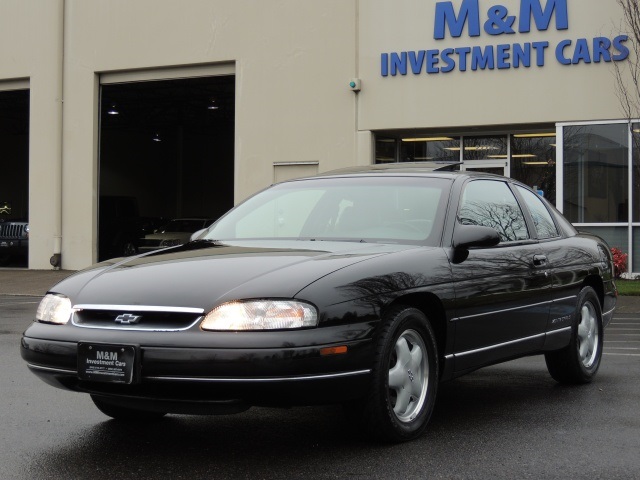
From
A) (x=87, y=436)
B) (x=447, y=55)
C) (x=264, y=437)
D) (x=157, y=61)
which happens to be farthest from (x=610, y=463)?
(x=157, y=61)

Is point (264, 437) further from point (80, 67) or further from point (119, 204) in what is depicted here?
point (119, 204)

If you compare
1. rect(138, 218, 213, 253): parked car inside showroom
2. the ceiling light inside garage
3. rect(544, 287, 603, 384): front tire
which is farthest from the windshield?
rect(138, 218, 213, 253): parked car inside showroom

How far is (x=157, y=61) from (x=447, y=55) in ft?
23.0

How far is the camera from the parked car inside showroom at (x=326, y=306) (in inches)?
174

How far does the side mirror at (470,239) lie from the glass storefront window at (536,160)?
14019 millimetres

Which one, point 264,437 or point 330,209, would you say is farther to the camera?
point 330,209

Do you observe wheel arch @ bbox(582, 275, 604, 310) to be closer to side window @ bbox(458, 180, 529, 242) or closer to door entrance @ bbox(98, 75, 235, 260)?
side window @ bbox(458, 180, 529, 242)

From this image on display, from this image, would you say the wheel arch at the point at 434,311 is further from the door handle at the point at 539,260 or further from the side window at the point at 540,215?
the side window at the point at 540,215

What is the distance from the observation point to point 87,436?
210 inches

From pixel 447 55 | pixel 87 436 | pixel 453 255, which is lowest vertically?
pixel 87 436

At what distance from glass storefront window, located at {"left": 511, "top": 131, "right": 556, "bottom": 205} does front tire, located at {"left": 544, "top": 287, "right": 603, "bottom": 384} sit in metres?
12.0

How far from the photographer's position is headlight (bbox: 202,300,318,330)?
444 cm

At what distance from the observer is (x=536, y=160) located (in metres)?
19.6

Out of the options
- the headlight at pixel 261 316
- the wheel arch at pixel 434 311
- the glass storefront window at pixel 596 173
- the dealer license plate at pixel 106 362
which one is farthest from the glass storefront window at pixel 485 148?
the dealer license plate at pixel 106 362
